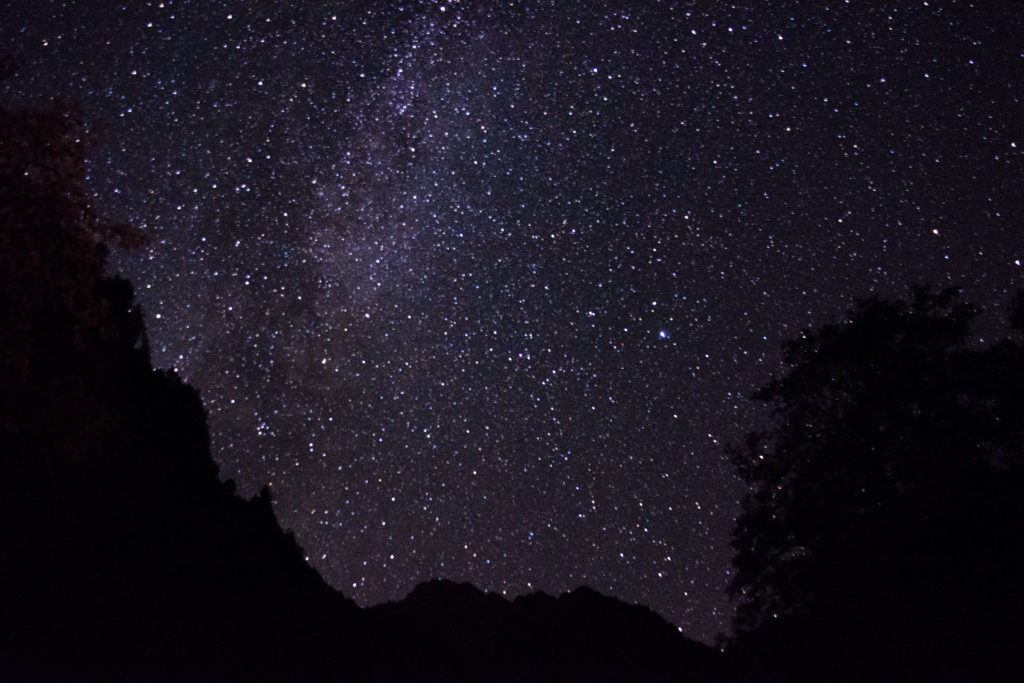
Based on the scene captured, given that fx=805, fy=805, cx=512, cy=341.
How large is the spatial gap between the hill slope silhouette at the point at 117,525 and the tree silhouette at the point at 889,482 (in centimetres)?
647

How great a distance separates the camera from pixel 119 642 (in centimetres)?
1664

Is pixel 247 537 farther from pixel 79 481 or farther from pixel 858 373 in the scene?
pixel 858 373

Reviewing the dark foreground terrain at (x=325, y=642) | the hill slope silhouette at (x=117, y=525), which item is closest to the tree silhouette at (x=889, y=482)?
the dark foreground terrain at (x=325, y=642)

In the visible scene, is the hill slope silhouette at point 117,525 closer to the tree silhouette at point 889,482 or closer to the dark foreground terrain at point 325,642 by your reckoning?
the dark foreground terrain at point 325,642

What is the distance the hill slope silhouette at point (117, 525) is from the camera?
9.64m

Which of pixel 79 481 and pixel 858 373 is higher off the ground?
pixel 858 373

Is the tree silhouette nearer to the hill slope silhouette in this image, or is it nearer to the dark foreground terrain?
the dark foreground terrain

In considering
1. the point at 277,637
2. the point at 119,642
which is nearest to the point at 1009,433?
the point at 119,642

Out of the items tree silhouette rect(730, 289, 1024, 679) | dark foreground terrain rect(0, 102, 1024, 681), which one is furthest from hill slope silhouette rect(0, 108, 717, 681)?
tree silhouette rect(730, 289, 1024, 679)

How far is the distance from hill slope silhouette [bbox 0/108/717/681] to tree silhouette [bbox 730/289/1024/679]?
6.47 meters

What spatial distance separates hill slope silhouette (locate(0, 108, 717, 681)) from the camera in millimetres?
9641

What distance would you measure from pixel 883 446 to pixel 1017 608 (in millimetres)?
3668

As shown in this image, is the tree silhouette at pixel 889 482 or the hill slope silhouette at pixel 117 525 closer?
the hill slope silhouette at pixel 117 525

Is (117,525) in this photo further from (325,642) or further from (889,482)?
(889,482)
